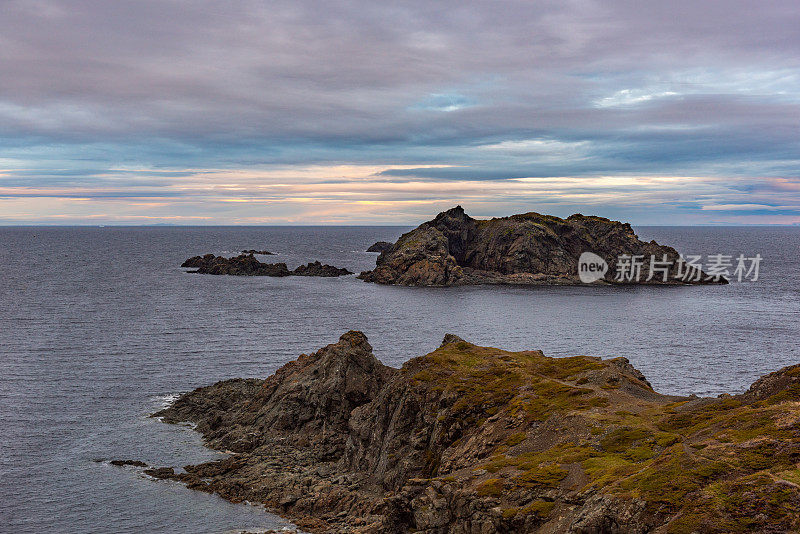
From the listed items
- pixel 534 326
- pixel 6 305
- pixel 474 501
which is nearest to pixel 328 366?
pixel 474 501

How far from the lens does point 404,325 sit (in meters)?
131

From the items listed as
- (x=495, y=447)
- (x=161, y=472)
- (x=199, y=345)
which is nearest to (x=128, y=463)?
(x=161, y=472)

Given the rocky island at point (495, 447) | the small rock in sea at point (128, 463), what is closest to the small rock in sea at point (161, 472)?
the rocky island at point (495, 447)

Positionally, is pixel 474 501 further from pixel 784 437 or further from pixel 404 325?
pixel 404 325

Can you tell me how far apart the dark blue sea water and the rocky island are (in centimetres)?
Result: 537

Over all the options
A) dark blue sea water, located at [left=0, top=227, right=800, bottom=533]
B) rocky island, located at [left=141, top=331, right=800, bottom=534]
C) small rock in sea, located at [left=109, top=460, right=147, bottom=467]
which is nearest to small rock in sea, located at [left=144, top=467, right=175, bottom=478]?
rocky island, located at [left=141, top=331, right=800, bottom=534]

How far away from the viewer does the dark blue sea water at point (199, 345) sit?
52156 mm

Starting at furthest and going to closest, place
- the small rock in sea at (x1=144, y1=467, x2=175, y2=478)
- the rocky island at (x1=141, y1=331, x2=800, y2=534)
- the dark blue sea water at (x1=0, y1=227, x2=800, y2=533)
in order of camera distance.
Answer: the small rock in sea at (x1=144, y1=467, x2=175, y2=478) → the dark blue sea water at (x1=0, y1=227, x2=800, y2=533) → the rocky island at (x1=141, y1=331, x2=800, y2=534)

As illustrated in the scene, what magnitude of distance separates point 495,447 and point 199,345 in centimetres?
7963

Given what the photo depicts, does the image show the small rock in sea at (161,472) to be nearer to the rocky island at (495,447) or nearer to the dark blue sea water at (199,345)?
the rocky island at (495,447)

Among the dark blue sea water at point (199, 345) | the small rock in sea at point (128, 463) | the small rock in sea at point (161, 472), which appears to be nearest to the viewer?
the dark blue sea water at point (199, 345)

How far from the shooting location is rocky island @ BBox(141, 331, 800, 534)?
27.6 meters

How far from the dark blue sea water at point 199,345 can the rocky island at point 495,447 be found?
17.6ft

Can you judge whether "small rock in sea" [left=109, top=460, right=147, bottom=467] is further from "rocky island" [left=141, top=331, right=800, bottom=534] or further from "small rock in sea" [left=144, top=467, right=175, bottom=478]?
"rocky island" [left=141, top=331, right=800, bottom=534]
